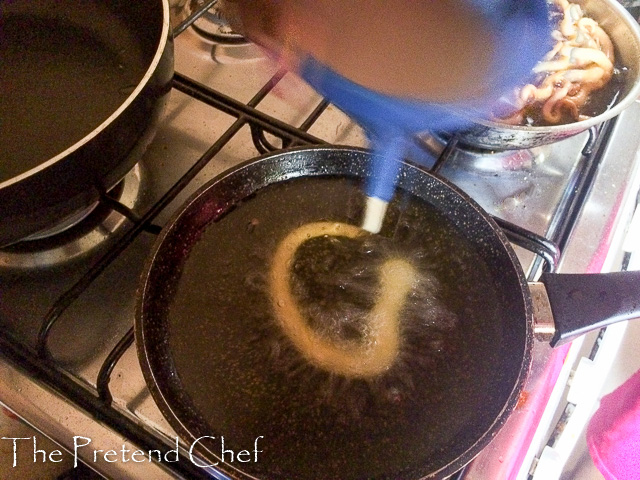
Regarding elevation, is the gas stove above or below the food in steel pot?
below

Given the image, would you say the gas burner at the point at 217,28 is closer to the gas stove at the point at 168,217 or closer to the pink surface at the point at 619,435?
the gas stove at the point at 168,217

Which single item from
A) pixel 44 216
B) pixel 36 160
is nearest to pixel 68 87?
pixel 36 160

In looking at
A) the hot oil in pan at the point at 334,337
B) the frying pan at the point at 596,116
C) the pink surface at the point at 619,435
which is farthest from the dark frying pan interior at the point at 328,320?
the pink surface at the point at 619,435

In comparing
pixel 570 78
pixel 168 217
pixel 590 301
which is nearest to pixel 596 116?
pixel 570 78

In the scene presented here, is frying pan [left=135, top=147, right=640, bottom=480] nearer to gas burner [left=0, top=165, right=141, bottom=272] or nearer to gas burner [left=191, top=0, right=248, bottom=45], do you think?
gas burner [left=0, top=165, right=141, bottom=272]

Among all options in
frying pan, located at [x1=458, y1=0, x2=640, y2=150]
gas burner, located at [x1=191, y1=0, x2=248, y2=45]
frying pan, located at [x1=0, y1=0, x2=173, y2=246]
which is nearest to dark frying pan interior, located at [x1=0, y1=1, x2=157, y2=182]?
frying pan, located at [x1=0, y1=0, x2=173, y2=246]

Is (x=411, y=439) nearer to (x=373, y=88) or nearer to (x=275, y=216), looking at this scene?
(x=275, y=216)
